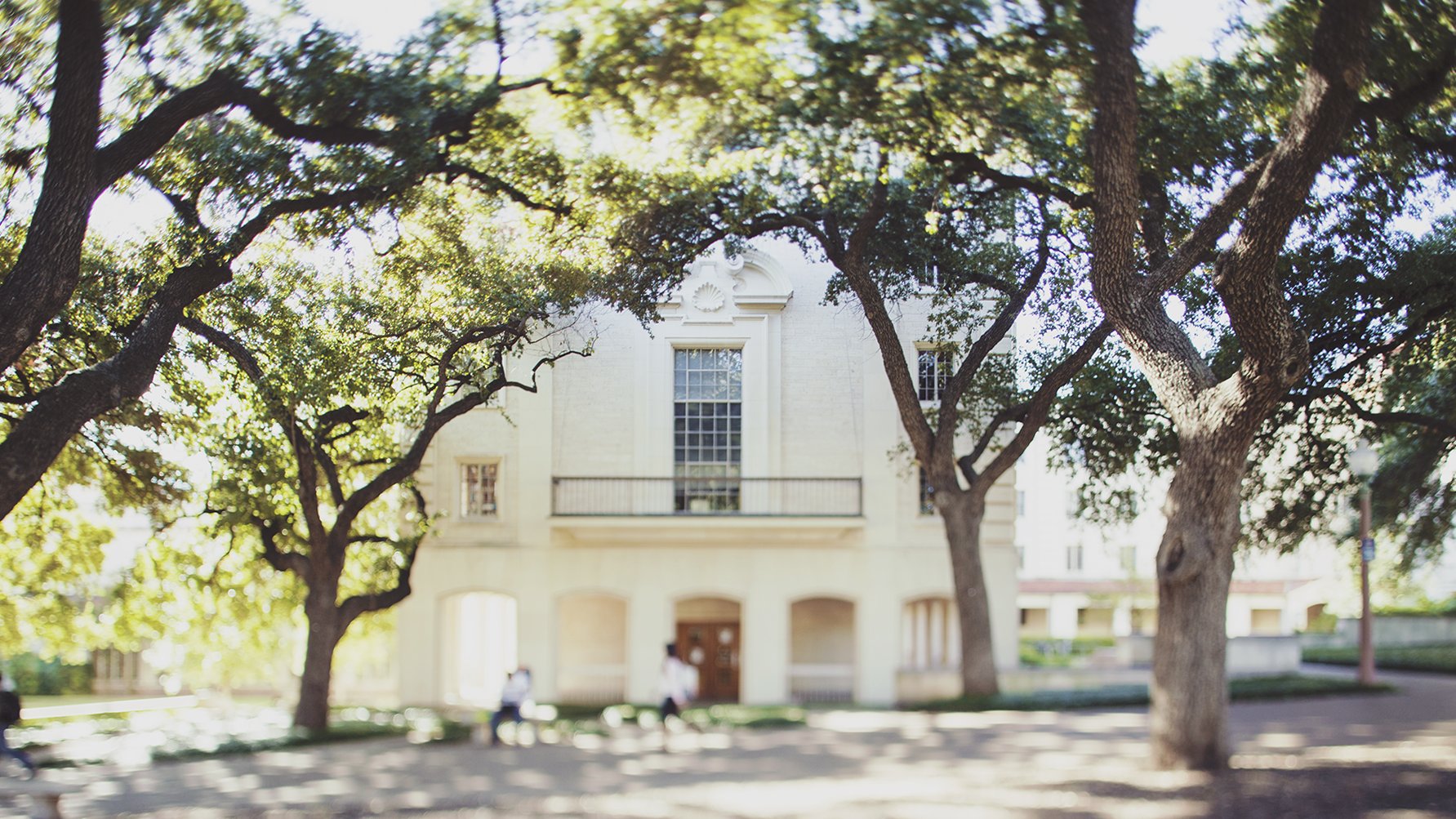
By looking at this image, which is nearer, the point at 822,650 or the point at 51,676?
the point at 822,650

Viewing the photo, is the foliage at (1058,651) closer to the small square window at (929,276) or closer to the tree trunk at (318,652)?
the small square window at (929,276)

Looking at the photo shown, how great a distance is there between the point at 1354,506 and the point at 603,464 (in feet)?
46.7

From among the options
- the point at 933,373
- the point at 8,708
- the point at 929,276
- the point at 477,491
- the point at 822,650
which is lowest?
the point at 822,650

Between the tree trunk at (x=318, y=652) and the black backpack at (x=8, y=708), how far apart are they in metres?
4.65

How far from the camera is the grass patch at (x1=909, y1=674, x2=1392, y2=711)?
750 inches

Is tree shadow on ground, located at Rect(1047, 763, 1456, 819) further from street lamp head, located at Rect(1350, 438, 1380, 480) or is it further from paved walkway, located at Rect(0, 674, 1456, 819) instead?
street lamp head, located at Rect(1350, 438, 1380, 480)

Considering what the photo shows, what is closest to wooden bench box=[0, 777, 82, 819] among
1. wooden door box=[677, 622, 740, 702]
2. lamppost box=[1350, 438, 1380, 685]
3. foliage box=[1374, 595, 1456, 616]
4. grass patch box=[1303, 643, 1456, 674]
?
wooden door box=[677, 622, 740, 702]

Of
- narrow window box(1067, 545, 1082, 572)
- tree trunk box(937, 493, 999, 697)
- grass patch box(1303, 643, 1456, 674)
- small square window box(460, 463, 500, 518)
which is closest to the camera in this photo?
tree trunk box(937, 493, 999, 697)

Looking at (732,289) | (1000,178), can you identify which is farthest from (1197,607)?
(732,289)

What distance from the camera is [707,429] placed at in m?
22.1

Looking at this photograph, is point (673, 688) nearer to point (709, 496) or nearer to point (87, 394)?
point (709, 496)

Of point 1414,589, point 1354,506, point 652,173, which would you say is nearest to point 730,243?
point 652,173

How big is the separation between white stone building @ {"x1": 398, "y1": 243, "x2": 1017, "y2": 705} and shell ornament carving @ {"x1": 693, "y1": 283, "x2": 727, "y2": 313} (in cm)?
5

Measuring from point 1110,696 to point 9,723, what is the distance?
15.0 metres
